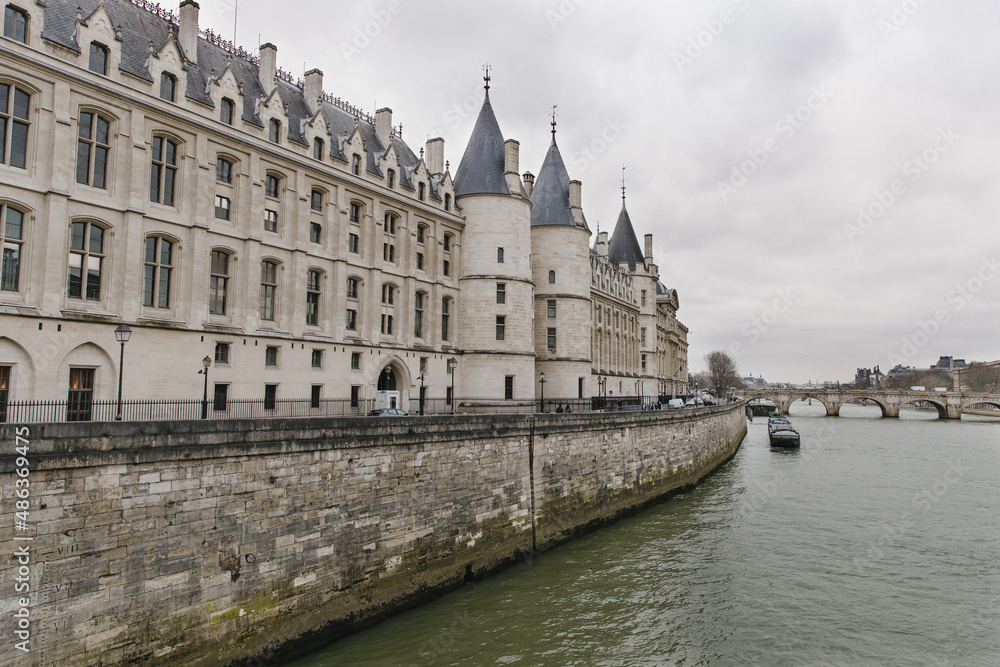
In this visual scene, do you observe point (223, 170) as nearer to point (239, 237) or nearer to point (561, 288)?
point (239, 237)

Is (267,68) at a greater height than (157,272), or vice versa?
(267,68)

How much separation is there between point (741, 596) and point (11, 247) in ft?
78.7

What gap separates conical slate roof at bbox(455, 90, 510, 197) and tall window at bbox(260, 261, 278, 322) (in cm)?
1508

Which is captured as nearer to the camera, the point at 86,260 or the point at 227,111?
the point at 86,260

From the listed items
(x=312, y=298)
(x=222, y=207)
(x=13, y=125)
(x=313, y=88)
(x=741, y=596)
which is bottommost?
(x=741, y=596)

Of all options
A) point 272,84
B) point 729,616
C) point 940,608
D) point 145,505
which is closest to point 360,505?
point 145,505

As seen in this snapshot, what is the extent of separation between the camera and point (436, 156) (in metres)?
40.6

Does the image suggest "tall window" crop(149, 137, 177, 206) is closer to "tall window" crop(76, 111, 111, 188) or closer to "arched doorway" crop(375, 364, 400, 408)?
"tall window" crop(76, 111, 111, 188)

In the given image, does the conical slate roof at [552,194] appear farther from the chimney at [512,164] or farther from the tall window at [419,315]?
the tall window at [419,315]

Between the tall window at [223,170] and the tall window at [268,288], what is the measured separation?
367 centimetres

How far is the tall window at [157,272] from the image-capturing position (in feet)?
76.7

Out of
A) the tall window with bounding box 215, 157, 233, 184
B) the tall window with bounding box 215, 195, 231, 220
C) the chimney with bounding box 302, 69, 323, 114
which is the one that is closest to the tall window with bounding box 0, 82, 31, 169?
the tall window with bounding box 215, 157, 233, 184

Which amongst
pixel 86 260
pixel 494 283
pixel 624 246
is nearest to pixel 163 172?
pixel 86 260

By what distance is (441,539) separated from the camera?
1706cm
